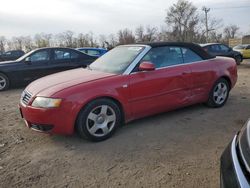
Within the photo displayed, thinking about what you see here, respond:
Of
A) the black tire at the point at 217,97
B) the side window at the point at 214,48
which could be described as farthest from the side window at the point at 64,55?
the side window at the point at 214,48

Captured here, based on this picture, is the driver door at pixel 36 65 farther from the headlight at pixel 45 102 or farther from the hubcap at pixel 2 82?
the headlight at pixel 45 102

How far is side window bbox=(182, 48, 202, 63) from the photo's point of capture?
17.8ft

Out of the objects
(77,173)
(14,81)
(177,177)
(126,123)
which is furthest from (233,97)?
(14,81)

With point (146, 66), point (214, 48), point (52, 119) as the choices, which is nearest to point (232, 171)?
point (52, 119)

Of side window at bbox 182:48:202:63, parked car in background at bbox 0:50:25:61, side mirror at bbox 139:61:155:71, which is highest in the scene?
parked car in background at bbox 0:50:25:61

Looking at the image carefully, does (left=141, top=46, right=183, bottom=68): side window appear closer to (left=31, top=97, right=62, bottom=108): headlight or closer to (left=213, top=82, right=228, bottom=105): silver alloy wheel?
(left=213, top=82, right=228, bottom=105): silver alloy wheel

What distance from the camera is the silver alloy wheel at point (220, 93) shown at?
589 centimetres

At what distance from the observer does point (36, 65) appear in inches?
388

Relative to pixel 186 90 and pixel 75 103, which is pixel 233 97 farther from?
pixel 75 103

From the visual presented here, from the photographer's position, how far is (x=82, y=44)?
39.4 meters

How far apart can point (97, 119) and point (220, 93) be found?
2.96 meters

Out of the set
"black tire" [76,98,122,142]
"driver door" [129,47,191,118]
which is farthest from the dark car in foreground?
"driver door" [129,47,191,118]

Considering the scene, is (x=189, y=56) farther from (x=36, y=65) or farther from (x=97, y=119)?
(x=36, y=65)

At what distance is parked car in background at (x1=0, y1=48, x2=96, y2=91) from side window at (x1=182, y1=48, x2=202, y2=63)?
5.77m
